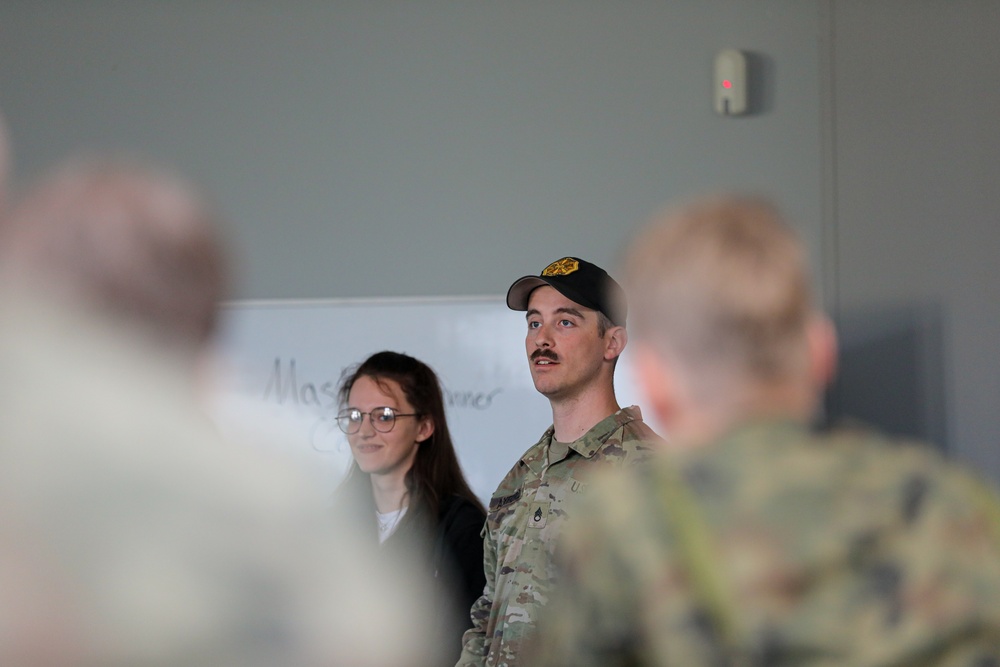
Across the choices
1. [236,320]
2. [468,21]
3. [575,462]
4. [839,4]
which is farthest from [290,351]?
[839,4]

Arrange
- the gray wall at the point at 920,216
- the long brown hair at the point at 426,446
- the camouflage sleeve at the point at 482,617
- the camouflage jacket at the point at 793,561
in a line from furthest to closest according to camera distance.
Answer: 1. the gray wall at the point at 920,216
2. the long brown hair at the point at 426,446
3. the camouflage sleeve at the point at 482,617
4. the camouflage jacket at the point at 793,561

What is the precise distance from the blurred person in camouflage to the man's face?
160 centimetres

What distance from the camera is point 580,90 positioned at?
359 cm

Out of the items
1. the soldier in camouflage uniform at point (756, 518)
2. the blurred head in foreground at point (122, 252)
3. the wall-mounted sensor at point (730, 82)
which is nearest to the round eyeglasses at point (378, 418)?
the wall-mounted sensor at point (730, 82)

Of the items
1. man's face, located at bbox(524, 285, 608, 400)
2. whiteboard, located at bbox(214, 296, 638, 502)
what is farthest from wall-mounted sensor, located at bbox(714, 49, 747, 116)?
man's face, located at bbox(524, 285, 608, 400)

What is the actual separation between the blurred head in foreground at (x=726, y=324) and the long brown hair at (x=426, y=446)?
1762 millimetres

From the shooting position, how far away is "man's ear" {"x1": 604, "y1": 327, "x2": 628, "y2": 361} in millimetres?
2465

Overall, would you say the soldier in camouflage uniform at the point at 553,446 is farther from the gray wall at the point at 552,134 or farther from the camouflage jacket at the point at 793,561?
the camouflage jacket at the point at 793,561

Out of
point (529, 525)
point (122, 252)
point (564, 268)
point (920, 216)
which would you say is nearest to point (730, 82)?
point (920, 216)

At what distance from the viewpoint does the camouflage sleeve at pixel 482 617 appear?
2.23 meters

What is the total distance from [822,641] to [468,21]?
316cm

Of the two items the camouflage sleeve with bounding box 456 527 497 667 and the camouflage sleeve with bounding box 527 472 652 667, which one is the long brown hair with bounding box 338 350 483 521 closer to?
A: the camouflage sleeve with bounding box 456 527 497 667

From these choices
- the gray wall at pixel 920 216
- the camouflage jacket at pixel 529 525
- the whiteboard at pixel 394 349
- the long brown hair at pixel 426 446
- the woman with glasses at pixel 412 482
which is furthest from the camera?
the whiteboard at pixel 394 349

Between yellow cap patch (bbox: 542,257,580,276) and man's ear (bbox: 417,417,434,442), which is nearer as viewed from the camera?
yellow cap patch (bbox: 542,257,580,276)
